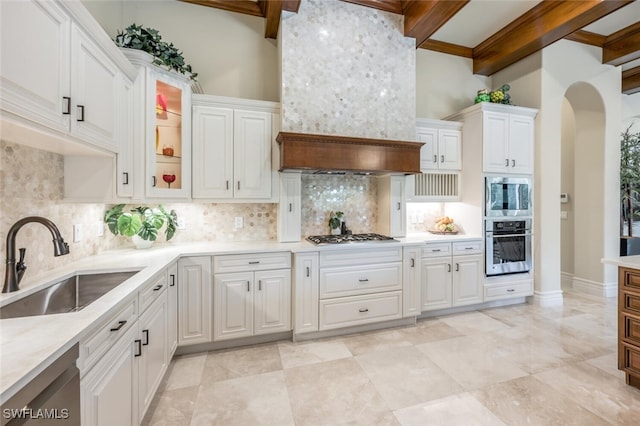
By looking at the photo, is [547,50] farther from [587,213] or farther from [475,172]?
[587,213]

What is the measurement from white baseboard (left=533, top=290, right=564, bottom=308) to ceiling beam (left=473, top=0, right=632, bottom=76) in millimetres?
3221

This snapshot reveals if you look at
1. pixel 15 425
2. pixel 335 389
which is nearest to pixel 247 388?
pixel 335 389

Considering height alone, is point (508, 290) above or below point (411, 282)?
below

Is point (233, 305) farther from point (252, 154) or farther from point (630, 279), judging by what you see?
point (630, 279)

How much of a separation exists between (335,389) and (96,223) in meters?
2.39

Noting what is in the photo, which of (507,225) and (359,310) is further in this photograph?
(507,225)

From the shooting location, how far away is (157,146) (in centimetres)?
240

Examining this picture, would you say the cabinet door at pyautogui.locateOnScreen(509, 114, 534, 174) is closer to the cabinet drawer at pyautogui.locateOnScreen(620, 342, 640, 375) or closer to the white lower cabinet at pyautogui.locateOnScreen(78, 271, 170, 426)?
the cabinet drawer at pyautogui.locateOnScreen(620, 342, 640, 375)

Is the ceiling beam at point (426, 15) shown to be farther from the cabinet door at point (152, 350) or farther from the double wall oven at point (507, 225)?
the cabinet door at point (152, 350)

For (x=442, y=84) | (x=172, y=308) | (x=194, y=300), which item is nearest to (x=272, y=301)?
(x=194, y=300)

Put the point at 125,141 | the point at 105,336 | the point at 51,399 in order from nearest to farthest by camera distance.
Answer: the point at 51,399 < the point at 105,336 < the point at 125,141

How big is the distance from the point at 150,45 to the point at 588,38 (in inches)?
214

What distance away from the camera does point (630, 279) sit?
2027 mm

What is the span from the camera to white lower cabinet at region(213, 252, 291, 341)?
2.56 meters
